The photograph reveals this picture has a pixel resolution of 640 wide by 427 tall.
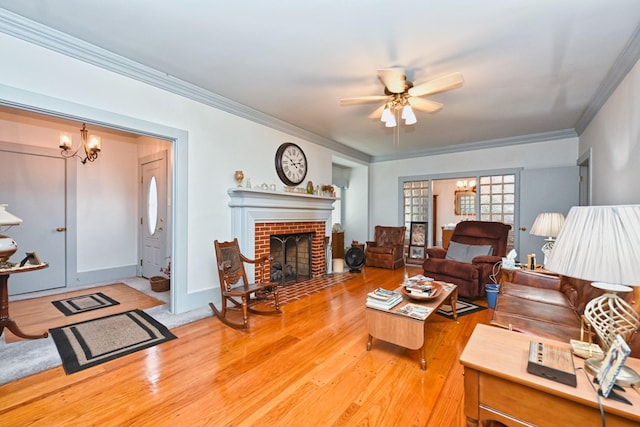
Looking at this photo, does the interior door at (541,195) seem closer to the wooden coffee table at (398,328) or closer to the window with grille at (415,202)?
the window with grille at (415,202)

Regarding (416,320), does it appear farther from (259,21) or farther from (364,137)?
(364,137)

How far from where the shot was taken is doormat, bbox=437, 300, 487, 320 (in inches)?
126

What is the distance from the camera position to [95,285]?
4.28 m

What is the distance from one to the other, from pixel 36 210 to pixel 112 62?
A: 282 cm

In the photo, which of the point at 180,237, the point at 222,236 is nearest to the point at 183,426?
the point at 180,237

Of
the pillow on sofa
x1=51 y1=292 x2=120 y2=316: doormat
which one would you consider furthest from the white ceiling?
x1=51 y1=292 x2=120 y2=316: doormat

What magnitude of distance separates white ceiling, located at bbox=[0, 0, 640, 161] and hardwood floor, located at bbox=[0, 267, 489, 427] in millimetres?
2548

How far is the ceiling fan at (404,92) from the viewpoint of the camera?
2.39 metres

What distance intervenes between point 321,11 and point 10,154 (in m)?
4.53

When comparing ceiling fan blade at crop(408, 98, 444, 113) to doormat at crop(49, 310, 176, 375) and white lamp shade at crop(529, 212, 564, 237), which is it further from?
doormat at crop(49, 310, 176, 375)

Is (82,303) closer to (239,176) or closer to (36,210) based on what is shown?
(36,210)

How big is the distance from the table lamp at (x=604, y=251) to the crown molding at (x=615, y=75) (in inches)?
85.6

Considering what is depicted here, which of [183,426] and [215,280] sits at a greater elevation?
[215,280]

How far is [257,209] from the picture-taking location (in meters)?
3.77
